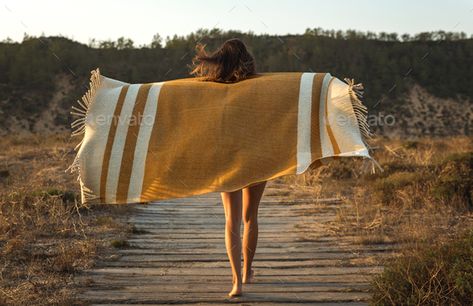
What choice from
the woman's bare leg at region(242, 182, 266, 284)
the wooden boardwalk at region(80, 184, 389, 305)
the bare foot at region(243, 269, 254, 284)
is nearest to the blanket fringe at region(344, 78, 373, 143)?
the woman's bare leg at region(242, 182, 266, 284)

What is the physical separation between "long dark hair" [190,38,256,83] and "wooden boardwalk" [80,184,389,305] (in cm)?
162

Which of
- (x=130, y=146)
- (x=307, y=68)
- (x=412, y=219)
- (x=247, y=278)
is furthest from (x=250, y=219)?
(x=307, y=68)

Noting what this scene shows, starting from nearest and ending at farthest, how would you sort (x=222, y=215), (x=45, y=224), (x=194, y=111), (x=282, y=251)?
1. (x=194, y=111)
2. (x=282, y=251)
3. (x=45, y=224)
4. (x=222, y=215)

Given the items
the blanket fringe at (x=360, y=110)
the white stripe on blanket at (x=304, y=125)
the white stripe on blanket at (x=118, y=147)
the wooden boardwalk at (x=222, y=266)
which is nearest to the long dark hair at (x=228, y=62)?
the white stripe on blanket at (x=304, y=125)

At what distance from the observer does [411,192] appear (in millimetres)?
9211

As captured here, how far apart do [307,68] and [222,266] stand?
159 feet

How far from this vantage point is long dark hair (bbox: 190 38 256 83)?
459 centimetres

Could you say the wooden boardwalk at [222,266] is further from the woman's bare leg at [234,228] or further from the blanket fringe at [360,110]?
the blanket fringe at [360,110]

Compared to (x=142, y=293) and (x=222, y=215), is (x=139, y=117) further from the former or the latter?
(x=222, y=215)

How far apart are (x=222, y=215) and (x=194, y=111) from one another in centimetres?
478

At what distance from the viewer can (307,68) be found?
5325 centimetres

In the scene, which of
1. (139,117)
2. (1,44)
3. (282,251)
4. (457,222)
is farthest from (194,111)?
(1,44)

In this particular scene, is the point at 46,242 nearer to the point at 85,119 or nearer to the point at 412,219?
the point at 85,119

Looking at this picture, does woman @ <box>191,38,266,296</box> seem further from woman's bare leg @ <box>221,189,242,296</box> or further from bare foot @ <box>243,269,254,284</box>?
bare foot @ <box>243,269,254,284</box>
